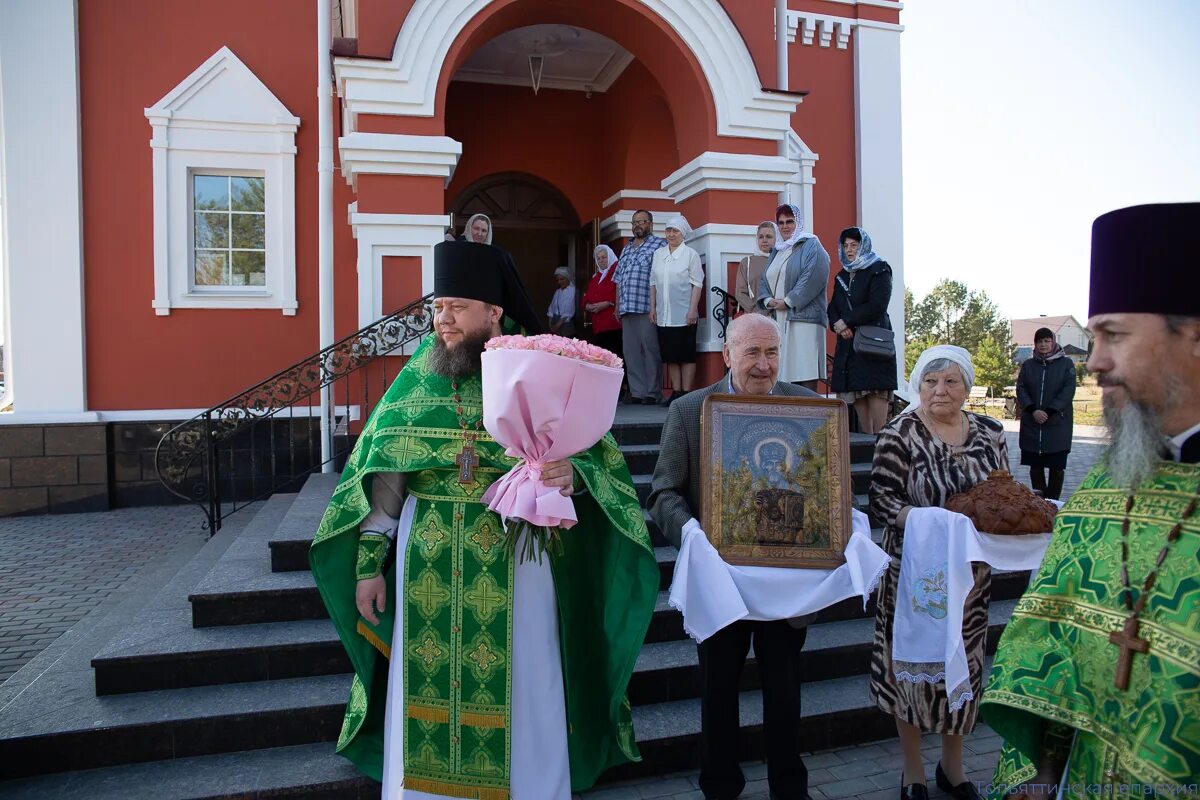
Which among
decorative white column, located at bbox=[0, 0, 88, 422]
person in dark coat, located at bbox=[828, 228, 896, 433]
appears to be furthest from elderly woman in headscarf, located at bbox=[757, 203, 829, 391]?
decorative white column, located at bbox=[0, 0, 88, 422]

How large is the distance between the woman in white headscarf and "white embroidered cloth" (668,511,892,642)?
783 centimetres

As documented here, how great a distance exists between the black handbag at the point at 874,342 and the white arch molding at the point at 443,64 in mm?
2527

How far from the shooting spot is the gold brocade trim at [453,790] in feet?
9.46

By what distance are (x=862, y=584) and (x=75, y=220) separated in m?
9.81

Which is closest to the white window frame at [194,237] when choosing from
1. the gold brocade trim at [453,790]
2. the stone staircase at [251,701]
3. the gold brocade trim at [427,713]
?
the stone staircase at [251,701]

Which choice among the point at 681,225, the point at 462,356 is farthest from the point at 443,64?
the point at 462,356

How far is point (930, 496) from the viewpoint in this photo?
11.0ft

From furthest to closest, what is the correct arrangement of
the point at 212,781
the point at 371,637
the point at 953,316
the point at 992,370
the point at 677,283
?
the point at 953,316 < the point at 992,370 < the point at 677,283 < the point at 212,781 < the point at 371,637

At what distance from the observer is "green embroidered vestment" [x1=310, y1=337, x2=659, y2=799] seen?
290cm

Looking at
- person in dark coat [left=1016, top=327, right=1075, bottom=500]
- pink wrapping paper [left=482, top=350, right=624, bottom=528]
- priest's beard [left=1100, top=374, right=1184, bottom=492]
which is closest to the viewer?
priest's beard [left=1100, top=374, right=1184, bottom=492]

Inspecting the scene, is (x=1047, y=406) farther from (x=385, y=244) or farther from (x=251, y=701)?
(x=251, y=701)

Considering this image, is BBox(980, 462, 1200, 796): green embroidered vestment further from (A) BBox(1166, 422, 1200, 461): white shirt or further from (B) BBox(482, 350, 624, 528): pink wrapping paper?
(B) BBox(482, 350, 624, 528): pink wrapping paper

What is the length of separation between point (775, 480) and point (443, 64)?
577 cm

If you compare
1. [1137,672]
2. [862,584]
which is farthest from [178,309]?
[1137,672]
